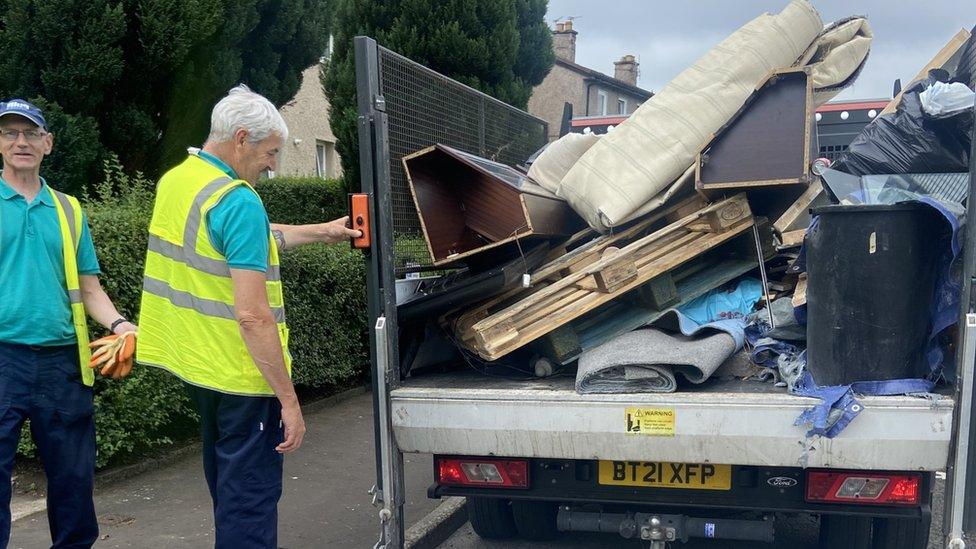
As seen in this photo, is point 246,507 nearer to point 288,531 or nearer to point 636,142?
point 288,531

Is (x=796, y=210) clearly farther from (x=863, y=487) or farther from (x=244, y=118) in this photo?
(x=244, y=118)

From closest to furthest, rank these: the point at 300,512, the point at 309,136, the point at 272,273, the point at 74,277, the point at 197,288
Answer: the point at 197,288 < the point at 272,273 < the point at 74,277 < the point at 300,512 < the point at 309,136

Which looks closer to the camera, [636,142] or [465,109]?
[636,142]

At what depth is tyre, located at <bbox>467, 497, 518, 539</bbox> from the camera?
4117 millimetres

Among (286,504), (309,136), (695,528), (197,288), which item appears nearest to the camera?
(197,288)

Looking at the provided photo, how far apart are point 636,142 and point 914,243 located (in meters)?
1.22

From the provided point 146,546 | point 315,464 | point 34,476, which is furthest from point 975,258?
point 34,476

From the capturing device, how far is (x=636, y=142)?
3.66 metres

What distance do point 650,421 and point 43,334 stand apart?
215 centimetres

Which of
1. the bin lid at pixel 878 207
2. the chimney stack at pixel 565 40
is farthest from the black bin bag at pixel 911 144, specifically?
the chimney stack at pixel 565 40

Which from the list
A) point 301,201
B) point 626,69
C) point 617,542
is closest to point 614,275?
point 617,542

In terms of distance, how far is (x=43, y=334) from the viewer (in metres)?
3.00

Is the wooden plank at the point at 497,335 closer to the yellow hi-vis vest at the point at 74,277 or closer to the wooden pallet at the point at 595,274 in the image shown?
the wooden pallet at the point at 595,274

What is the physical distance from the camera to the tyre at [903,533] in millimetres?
3359
